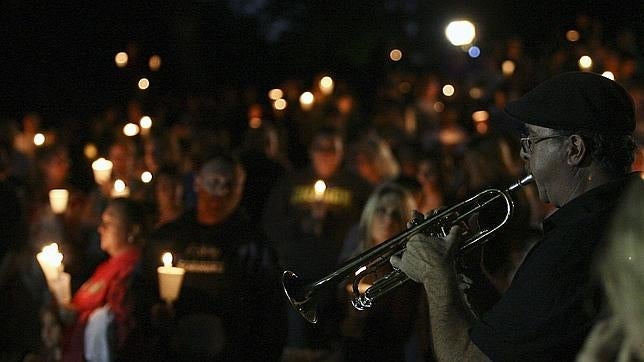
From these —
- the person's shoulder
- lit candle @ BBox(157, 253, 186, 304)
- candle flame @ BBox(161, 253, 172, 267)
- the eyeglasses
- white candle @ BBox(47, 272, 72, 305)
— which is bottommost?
the eyeglasses

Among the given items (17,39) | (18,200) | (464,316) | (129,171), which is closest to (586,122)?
(464,316)

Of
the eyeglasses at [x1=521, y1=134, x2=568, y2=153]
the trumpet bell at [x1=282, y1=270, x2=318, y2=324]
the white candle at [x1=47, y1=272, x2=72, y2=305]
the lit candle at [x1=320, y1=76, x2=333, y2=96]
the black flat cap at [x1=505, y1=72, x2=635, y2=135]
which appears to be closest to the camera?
the black flat cap at [x1=505, y1=72, x2=635, y2=135]

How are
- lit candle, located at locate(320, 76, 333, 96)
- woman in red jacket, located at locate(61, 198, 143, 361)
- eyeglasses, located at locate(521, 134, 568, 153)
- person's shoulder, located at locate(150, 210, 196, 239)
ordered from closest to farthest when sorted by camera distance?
1. eyeglasses, located at locate(521, 134, 568, 153)
2. woman in red jacket, located at locate(61, 198, 143, 361)
3. person's shoulder, located at locate(150, 210, 196, 239)
4. lit candle, located at locate(320, 76, 333, 96)

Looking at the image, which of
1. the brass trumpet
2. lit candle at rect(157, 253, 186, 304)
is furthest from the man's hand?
lit candle at rect(157, 253, 186, 304)

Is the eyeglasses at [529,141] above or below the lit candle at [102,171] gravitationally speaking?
below

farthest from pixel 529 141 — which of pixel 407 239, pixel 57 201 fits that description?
pixel 57 201

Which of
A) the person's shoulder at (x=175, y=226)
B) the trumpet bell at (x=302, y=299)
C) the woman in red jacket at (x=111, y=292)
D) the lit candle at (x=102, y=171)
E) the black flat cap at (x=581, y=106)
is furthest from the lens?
the lit candle at (x=102, y=171)

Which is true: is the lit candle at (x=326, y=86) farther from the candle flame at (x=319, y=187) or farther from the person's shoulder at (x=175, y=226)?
the person's shoulder at (x=175, y=226)

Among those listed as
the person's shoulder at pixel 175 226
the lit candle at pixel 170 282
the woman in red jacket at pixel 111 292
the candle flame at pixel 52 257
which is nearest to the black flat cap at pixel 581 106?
the lit candle at pixel 170 282

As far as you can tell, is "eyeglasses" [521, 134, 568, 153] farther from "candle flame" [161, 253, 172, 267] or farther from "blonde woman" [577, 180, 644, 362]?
"candle flame" [161, 253, 172, 267]

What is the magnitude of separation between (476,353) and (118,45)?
21.7m

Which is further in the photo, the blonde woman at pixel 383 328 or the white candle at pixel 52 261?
the blonde woman at pixel 383 328

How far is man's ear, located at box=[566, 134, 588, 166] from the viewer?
3352mm

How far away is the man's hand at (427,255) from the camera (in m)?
3.51
